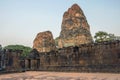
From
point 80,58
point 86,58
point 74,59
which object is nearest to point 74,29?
point 74,59

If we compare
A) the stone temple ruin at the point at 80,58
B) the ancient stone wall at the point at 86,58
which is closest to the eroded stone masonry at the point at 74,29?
the stone temple ruin at the point at 80,58

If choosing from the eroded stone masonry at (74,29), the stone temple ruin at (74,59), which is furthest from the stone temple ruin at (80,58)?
the eroded stone masonry at (74,29)

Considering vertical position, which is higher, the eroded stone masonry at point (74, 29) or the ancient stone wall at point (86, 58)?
the eroded stone masonry at point (74, 29)

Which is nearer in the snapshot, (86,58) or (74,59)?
(86,58)

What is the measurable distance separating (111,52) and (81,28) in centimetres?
4262

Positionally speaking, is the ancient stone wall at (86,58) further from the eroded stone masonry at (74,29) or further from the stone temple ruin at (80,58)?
the eroded stone masonry at (74,29)

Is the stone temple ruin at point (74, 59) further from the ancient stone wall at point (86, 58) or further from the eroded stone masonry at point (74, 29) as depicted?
the eroded stone masonry at point (74, 29)

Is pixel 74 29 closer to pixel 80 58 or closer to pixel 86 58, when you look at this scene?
A: pixel 80 58

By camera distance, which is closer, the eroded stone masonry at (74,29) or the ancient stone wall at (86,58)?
the ancient stone wall at (86,58)

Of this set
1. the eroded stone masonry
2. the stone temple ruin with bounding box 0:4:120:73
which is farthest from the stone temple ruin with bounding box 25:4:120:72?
the eroded stone masonry

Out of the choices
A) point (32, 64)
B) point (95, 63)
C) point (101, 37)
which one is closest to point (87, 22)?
point (101, 37)

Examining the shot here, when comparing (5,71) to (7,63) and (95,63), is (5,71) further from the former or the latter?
(95,63)

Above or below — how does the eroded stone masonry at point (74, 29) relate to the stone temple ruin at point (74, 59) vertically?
above

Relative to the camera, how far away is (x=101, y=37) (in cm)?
4391
